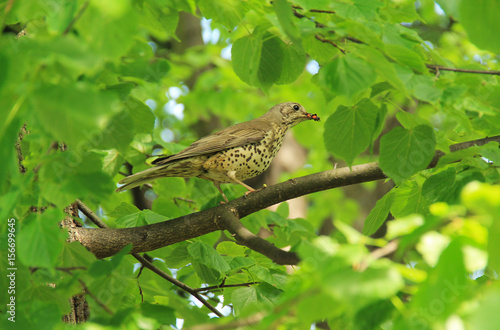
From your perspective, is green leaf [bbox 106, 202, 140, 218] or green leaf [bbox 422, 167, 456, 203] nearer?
green leaf [bbox 422, 167, 456, 203]

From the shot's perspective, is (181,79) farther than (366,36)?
Yes

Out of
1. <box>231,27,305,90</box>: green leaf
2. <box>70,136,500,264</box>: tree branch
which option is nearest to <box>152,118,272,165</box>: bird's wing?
<box>70,136,500,264</box>: tree branch

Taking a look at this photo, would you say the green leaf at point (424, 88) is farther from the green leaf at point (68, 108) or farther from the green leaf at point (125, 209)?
the green leaf at point (125, 209)

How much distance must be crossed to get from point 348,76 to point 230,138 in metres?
3.25

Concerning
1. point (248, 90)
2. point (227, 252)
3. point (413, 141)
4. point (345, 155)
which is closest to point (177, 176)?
point (227, 252)

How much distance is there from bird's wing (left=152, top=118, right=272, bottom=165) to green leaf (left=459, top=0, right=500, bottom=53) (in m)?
3.20

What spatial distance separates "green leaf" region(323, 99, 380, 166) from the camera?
3170 millimetres

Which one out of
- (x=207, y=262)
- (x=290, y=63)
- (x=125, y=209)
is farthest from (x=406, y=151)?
(x=125, y=209)

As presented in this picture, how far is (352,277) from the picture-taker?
161 cm

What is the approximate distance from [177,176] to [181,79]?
274 inches

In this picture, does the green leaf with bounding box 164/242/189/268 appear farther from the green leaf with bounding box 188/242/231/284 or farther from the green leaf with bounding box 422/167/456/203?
the green leaf with bounding box 422/167/456/203

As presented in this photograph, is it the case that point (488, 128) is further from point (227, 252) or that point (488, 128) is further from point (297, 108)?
point (297, 108)

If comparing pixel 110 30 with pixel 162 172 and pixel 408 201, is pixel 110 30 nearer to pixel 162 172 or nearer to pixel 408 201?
pixel 408 201

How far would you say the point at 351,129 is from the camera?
320 cm
